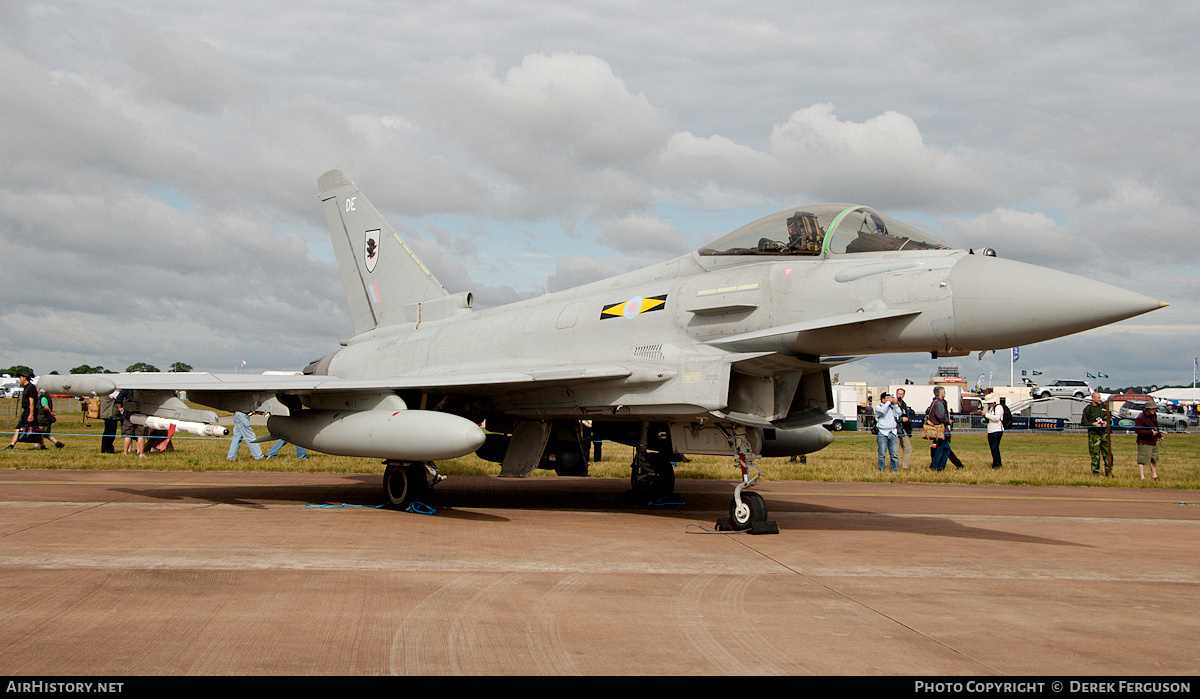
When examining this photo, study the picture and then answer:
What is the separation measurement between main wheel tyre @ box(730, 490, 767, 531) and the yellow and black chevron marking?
7.96ft

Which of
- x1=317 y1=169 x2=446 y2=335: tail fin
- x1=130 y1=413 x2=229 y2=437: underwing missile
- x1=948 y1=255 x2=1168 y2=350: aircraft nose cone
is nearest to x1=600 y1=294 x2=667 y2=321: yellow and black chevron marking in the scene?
x1=948 y1=255 x2=1168 y2=350: aircraft nose cone

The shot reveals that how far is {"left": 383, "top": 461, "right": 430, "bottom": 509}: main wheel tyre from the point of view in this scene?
33.9 feet

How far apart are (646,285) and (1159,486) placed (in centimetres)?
1133

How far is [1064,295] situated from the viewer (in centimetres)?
681

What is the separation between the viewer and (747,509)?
8.38 m

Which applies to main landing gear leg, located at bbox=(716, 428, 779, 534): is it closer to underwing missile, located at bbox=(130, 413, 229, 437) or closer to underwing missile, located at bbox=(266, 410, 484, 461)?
→ underwing missile, located at bbox=(266, 410, 484, 461)

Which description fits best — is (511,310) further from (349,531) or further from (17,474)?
(17,474)

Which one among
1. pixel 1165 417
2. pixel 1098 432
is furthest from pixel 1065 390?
pixel 1098 432

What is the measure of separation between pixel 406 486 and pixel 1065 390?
69.8m

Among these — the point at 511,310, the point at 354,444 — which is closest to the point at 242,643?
the point at 354,444

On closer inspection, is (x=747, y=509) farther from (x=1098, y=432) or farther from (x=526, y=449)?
(x=1098, y=432)

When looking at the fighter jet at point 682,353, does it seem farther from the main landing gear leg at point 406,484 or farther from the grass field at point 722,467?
the grass field at point 722,467

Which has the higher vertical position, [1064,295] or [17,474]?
[1064,295]
